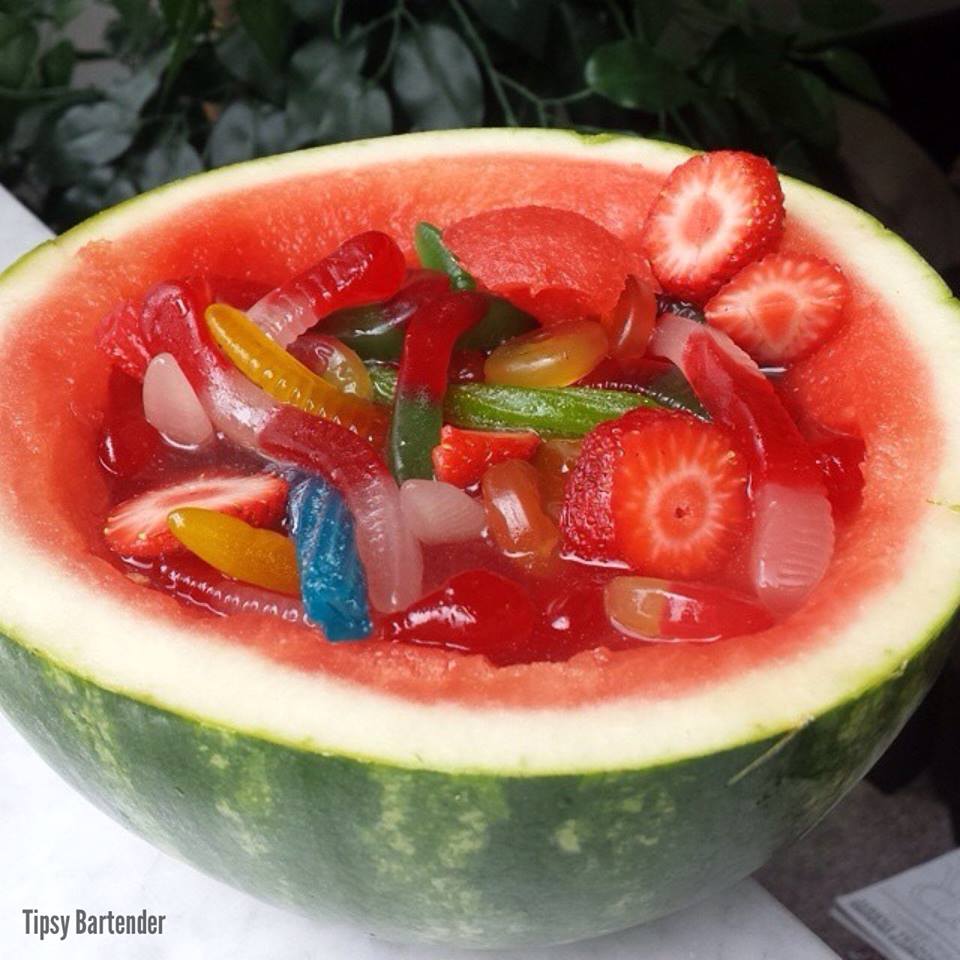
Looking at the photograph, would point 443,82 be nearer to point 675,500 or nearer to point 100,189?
point 100,189

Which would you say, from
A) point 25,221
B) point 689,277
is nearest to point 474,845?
point 689,277

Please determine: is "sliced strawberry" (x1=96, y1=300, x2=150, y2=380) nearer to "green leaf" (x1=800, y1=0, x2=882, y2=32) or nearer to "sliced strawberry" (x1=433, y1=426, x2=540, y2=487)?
"sliced strawberry" (x1=433, y1=426, x2=540, y2=487)

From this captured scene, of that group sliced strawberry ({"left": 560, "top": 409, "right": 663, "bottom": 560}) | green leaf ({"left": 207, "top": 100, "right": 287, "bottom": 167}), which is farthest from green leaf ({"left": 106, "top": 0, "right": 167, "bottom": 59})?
sliced strawberry ({"left": 560, "top": 409, "right": 663, "bottom": 560})

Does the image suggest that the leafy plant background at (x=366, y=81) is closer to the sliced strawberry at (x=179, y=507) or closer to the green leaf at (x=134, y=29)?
the green leaf at (x=134, y=29)

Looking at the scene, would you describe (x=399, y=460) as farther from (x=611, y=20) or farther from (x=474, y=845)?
(x=611, y=20)

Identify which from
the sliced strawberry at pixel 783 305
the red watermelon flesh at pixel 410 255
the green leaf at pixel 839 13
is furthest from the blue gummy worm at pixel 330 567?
the green leaf at pixel 839 13
